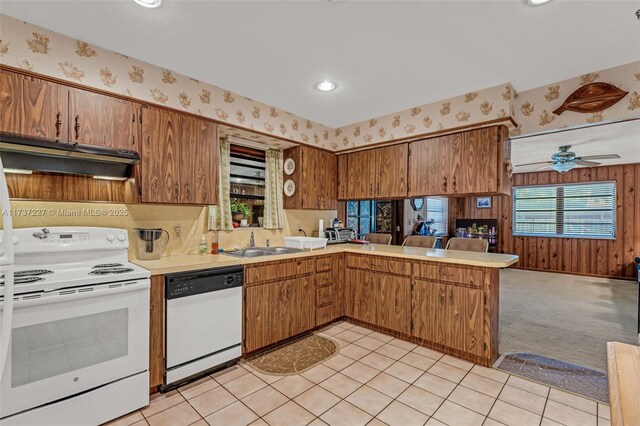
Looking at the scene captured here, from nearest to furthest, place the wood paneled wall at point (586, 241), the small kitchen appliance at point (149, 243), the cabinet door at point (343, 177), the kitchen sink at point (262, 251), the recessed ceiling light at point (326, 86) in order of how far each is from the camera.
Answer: the small kitchen appliance at point (149, 243) → the recessed ceiling light at point (326, 86) → the kitchen sink at point (262, 251) → the cabinet door at point (343, 177) → the wood paneled wall at point (586, 241)

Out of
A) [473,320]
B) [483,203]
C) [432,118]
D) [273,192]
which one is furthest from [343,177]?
[483,203]

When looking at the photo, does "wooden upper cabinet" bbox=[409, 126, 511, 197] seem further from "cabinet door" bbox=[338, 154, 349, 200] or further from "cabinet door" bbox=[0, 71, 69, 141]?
"cabinet door" bbox=[0, 71, 69, 141]

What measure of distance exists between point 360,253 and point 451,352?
130 cm

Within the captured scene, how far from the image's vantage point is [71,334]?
1.79 metres

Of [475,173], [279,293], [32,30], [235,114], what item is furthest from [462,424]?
[32,30]

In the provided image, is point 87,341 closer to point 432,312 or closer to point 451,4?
point 432,312

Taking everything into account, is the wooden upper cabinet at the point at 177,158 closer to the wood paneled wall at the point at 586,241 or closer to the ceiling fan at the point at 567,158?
the ceiling fan at the point at 567,158

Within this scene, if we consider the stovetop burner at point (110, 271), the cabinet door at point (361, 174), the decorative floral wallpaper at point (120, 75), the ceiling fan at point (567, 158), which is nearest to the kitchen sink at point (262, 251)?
the stovetop burner at point (110, 271)

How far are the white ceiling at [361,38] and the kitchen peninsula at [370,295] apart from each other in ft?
5.41

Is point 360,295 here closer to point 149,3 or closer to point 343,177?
point 343,177

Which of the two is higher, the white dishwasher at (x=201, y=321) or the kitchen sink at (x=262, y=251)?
the kitchen sink at (x=262, y=251)

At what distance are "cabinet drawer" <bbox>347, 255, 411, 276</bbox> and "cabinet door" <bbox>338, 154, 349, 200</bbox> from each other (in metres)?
1.04

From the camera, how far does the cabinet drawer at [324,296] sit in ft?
11.0

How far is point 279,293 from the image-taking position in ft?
9.72
